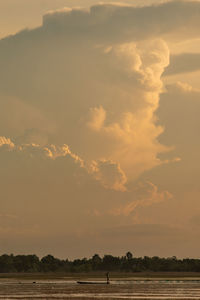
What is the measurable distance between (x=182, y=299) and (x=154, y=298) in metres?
4.44

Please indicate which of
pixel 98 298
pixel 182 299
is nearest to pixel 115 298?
pixel 98 298

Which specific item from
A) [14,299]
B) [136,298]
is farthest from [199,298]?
[14,299]

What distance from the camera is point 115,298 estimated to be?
3467 inches

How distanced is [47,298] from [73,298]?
11.5 ft

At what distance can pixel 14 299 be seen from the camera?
85938mm

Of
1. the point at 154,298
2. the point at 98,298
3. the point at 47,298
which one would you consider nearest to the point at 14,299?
the point at 47,298

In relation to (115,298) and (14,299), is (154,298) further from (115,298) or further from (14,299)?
(14,299)

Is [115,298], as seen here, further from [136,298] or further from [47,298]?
[47,298]

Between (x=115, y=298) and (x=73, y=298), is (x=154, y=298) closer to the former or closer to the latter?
(x=115, y=298)

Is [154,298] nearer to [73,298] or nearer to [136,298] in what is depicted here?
[136,298]

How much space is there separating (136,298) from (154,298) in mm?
2605

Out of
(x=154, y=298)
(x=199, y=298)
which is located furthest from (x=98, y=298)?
(x=199, y=298)

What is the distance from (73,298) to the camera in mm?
87500

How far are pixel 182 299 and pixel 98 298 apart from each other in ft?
36.8
